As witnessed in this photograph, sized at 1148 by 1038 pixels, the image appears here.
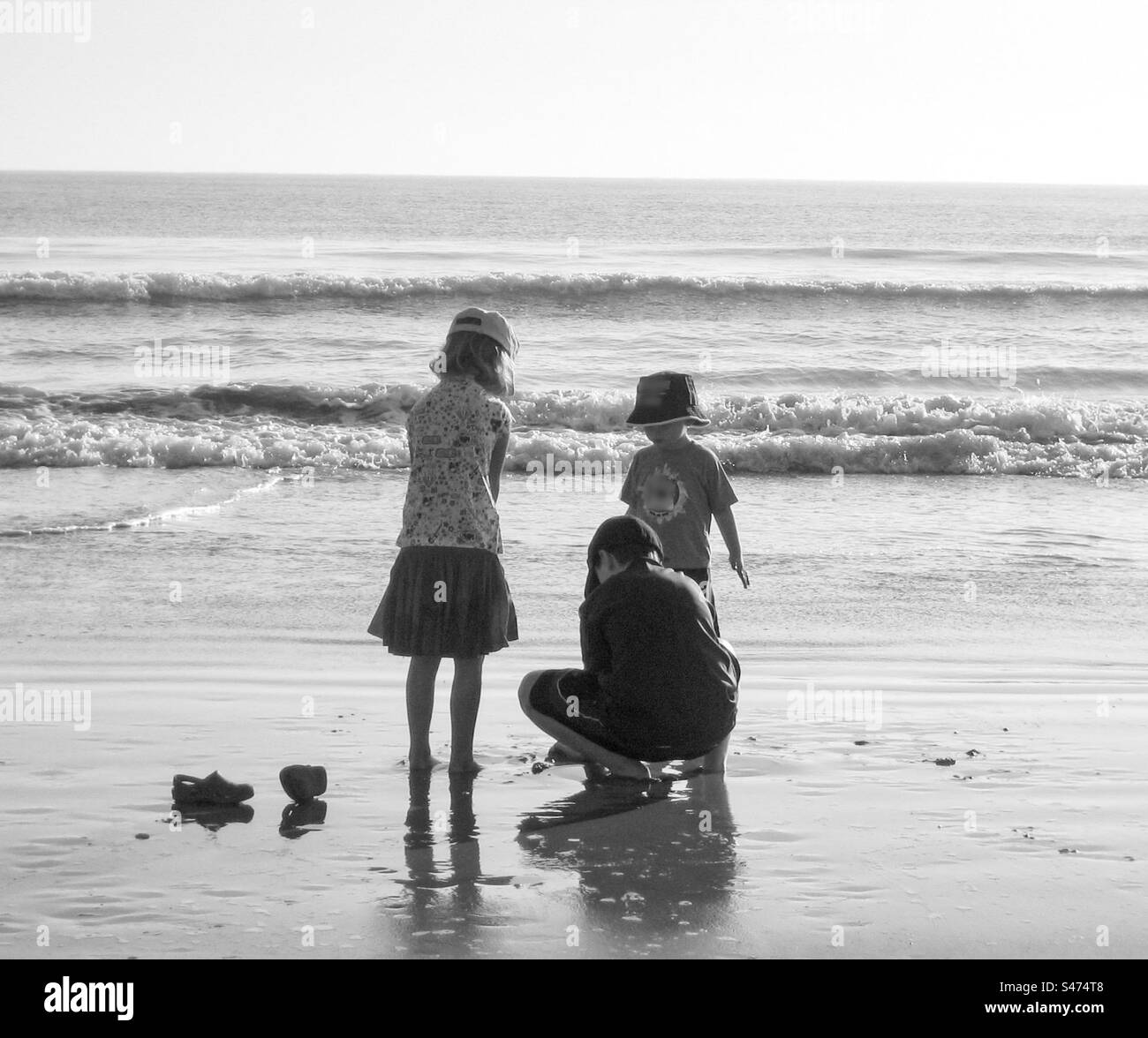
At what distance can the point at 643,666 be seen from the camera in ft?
13.6

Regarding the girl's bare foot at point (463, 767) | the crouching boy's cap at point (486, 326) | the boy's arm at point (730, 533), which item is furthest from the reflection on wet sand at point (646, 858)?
the crouching boy's cap at point (486, 326)

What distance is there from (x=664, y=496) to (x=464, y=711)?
3.50 feet

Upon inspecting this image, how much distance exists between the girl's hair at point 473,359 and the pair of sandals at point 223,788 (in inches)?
53.0

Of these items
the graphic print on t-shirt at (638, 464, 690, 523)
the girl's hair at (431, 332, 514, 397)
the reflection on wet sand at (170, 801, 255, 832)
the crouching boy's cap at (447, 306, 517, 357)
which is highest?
the crouching boy's cap at (447, 306, 517, 357)

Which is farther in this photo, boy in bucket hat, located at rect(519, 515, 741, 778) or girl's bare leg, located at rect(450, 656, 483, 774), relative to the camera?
girl's bare leg, located at rect(450, 656, 483, 774)

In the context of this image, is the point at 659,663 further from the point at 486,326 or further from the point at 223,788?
the point at 223,788

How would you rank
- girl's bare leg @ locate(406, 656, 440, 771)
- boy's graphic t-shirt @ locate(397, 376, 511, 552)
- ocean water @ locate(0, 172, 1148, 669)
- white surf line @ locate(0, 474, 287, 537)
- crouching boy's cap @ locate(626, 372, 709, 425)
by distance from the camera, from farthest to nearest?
1. white surf line @ locate(0, 474, 287, 537)
2. ocean water @ locate(0, 172, 1148, 669)
3. crouching boy's cap @ locate(626, 372, 709, 425)
4. girl's bare leg @ locate(406, 656, 440, 771)
5. boy's graphic t-shirt @ locate(397, 376, 511, 552)

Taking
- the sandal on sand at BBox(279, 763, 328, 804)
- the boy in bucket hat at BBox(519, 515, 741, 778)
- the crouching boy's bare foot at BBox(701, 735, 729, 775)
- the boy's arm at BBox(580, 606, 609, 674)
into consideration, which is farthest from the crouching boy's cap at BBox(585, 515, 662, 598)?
the sandal on sand at BBox(279, 763, 328, 804)

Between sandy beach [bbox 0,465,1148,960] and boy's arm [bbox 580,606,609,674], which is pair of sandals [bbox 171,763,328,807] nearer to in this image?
sandy beach [bbox 0,465,1148,960]

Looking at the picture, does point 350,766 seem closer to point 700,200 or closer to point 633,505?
point 633,505

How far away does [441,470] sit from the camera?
4.35 meters

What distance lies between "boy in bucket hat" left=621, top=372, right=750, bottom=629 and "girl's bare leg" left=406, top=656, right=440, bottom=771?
0.98 metres

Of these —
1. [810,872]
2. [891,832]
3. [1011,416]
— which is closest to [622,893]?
[810,872]

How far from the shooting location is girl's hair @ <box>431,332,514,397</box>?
4.36 metres
